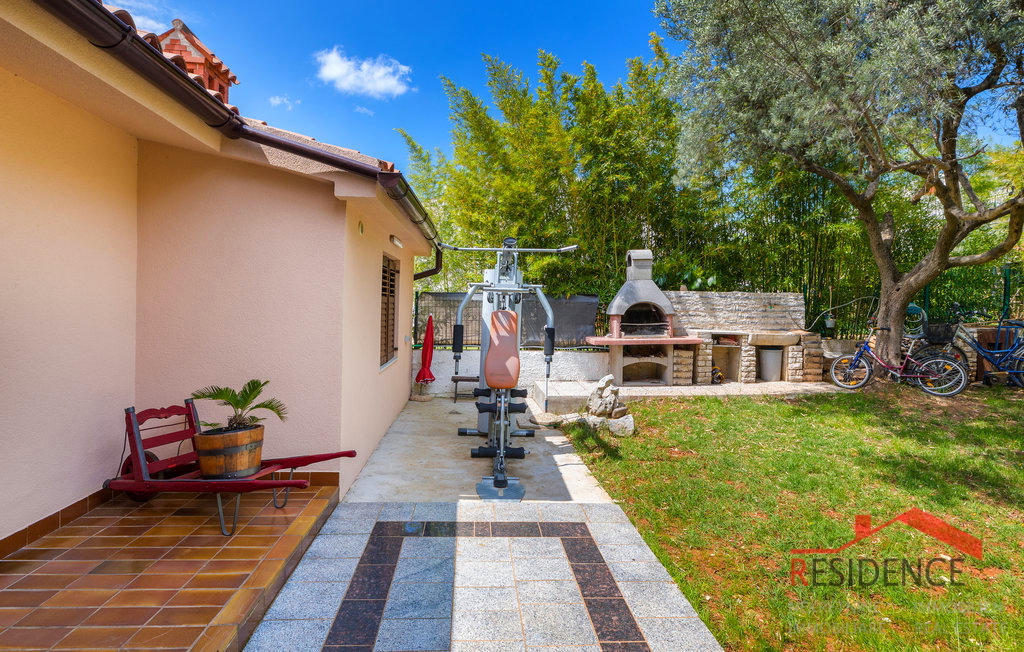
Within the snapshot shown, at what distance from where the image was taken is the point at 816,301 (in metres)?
9.86

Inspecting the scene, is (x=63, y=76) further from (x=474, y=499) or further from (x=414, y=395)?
(x=414, y=395)

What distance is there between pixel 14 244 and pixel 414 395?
6.01 m

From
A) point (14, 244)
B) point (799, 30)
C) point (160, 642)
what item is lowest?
point (160, 642)

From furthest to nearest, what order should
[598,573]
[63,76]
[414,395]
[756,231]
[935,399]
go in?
[756,231]
[414,395]
[935,399]
[598,573]
[63,76]

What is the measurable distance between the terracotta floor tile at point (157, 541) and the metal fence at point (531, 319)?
641cm

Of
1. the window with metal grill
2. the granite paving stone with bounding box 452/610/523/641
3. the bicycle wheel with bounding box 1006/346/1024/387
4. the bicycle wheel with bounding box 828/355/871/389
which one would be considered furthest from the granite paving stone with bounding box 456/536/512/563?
the bicycle wheel with bounding box 1006/346/1024/387

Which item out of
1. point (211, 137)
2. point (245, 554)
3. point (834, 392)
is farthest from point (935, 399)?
point (211, 137)

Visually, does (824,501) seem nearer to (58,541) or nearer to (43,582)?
(43,582)

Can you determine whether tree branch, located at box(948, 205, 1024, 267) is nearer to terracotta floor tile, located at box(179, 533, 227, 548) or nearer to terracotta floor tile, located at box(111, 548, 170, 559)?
terracotta floor tile, located at box(179, 533, 227, 548)

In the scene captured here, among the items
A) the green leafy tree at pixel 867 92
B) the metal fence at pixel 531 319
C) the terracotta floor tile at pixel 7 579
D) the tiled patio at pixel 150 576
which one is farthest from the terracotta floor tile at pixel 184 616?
the green leafy tree at pixel 867 92

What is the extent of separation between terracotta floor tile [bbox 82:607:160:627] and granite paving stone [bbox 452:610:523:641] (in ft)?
4.32

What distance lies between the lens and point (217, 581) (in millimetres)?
2365

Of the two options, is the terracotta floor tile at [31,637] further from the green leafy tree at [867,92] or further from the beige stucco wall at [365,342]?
the green leafy tree at [867,92]

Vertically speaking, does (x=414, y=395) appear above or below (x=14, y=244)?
below
